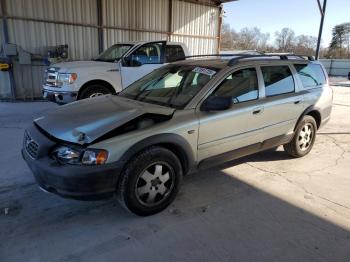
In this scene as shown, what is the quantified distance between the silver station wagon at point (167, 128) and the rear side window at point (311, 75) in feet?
0.11

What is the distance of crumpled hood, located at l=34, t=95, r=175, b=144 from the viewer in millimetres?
3021

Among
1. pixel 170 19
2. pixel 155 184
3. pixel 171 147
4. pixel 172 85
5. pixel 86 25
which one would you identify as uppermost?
pixel 170 19

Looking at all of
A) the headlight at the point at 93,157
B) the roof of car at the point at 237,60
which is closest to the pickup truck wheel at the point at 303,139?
the roof of car at the point at 237,60

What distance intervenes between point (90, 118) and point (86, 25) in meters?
9.16

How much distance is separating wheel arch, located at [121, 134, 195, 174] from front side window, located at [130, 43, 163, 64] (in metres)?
5.14

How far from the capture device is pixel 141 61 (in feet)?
27.1

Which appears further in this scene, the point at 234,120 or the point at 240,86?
the point at 240,86

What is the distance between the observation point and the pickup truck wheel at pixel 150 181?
3069 millimetres

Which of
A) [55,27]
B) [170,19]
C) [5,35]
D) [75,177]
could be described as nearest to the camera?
[75,177]

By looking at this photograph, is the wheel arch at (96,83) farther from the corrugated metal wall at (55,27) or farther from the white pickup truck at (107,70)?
the corrugated metal wall at (55,27)

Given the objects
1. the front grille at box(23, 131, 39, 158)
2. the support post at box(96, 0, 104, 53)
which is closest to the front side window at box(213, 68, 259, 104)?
the front grille at box(23, 131, 39, 158)

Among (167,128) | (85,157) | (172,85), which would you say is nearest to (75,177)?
(85,157)

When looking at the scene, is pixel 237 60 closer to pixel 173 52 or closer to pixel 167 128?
pixel 167 128

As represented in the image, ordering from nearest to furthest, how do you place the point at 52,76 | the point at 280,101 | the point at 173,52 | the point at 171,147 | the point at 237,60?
the point at 171,147 < the point at 237,60 < the point at 280,101 < the point at 52,76 < the point at 173,52
